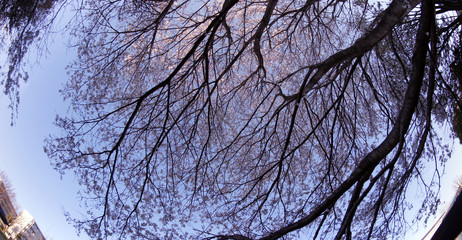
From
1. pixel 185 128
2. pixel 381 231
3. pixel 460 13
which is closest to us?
pixel 381 231

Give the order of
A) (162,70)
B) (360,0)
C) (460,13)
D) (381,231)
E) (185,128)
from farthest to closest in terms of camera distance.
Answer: (460,13) → (360,0) → (162,70) → (185,128) → (381,231)

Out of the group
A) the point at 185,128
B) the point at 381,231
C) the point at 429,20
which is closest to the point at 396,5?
the point at 429,20

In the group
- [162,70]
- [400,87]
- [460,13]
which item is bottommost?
[400,87]

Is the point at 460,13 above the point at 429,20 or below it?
above

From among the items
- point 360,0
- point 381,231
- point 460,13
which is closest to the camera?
point 381,231

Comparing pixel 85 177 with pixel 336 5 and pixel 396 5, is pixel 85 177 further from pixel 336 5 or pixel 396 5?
pixel 336 5

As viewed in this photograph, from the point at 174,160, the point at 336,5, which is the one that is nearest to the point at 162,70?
the point at 174,160

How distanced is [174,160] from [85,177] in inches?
58.9

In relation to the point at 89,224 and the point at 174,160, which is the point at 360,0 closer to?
the point at 174,160

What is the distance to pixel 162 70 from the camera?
592 cm

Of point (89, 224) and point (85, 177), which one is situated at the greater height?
point (85, 177)

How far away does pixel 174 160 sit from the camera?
5.15m

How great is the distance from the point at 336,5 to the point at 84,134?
5505mm

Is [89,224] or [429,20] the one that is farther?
[89,224]
